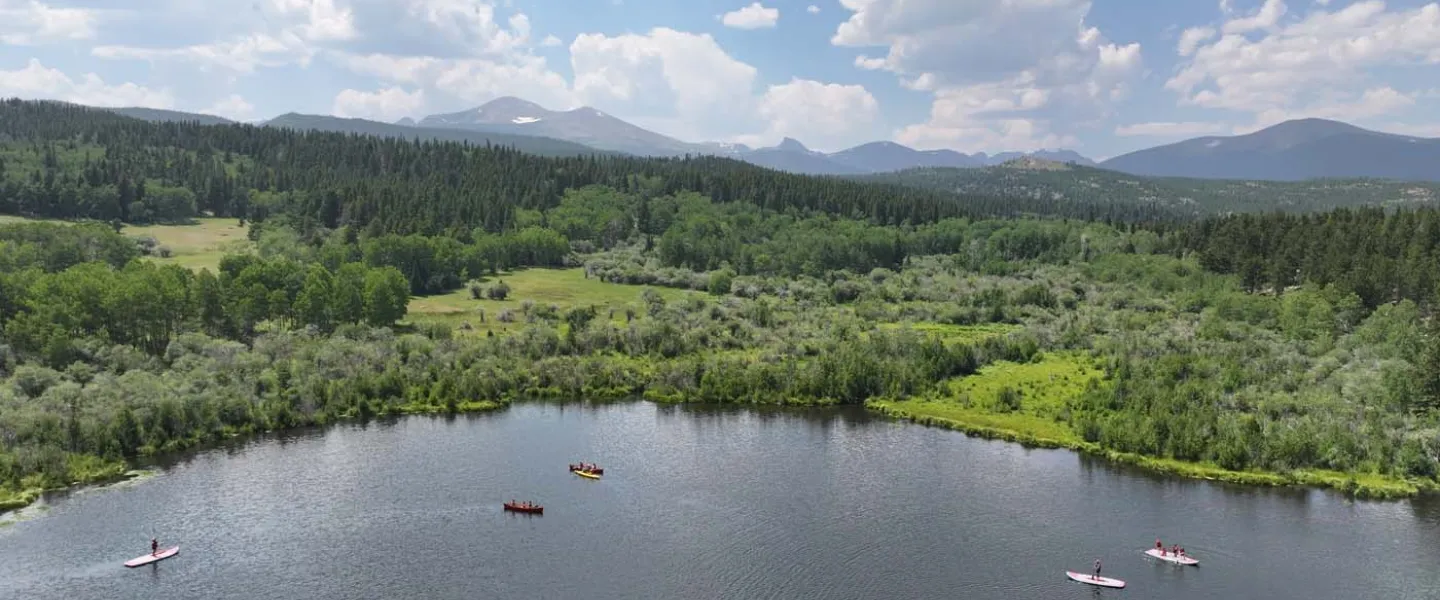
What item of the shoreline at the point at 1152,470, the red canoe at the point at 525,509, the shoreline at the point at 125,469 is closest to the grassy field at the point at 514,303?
the shoreline at the point at 125,469

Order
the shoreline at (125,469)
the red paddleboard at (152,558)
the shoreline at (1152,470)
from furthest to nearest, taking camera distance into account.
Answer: the shoreline at (1152,470) → the shoreline at (125,469) → the red paddleboard at (152,558)

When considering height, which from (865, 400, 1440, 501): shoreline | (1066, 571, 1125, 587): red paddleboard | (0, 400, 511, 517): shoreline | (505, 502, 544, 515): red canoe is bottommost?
(0, 400, 511, 517): shoreline

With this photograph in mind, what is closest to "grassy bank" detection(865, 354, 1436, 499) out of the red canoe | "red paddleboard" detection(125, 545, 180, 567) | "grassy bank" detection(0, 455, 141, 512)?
the red canoe

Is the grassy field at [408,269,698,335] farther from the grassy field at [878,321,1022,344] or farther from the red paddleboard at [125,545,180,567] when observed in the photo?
the red paddleboard at [125,545,180,567]

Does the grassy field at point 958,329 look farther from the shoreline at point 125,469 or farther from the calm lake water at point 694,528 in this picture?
the shoreline at point 125,469

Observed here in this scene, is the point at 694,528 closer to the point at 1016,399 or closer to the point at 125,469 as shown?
the point at 1016,399

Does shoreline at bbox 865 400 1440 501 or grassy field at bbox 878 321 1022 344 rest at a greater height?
grassy field at bbox 878 321 1022 344

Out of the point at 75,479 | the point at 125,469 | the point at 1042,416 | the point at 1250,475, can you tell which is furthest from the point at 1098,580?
the point at 75,479
